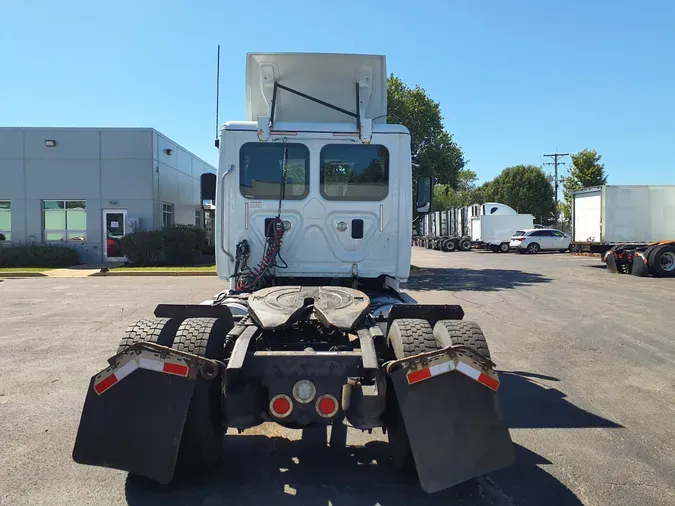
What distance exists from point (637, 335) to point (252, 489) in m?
7.69

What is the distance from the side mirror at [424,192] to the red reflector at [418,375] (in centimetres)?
330

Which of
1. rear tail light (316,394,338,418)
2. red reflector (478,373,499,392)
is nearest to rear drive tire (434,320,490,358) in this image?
red reflector (478,373,499,392)

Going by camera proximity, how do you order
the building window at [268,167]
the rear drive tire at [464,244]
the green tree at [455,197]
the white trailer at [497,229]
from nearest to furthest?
1. the building window at [268,167]
2. the white trailer at [497,229]
3. the rear drive tire at [464,244]
4. the green tree at [455,197]

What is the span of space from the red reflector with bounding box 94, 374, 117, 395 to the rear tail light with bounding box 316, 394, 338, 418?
4.05 feet

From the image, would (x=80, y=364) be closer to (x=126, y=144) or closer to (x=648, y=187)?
(x=126, y=144)

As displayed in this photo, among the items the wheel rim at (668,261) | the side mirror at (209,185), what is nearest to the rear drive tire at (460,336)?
the side mirror at (209,185)

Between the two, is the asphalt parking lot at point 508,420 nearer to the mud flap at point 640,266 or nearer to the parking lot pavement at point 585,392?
the parking lot pavement at point 585,392

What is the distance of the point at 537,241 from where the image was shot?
37969 mm

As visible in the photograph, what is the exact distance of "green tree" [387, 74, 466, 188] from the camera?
21.4 meters

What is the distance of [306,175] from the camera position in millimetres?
5562

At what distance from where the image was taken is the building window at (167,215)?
26.1 m

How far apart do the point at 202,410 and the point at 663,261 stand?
2077 cm

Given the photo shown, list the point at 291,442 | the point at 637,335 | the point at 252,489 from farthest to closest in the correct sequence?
the point at 637,335 → the point at 291,442 → the point at 252,489

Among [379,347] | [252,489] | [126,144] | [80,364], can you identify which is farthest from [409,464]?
[126,144]
